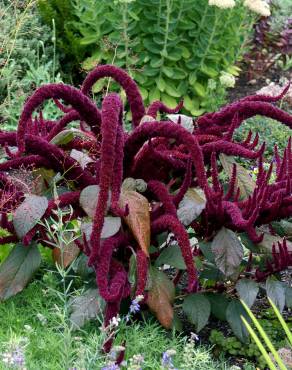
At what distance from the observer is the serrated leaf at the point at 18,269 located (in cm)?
243

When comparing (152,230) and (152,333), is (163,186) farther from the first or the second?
(152,333)

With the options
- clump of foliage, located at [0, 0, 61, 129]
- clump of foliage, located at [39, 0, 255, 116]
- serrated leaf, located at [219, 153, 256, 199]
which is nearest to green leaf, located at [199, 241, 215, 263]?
serrated leaf, located at [219, 153, 256, 199]

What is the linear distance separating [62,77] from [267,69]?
2.50 m

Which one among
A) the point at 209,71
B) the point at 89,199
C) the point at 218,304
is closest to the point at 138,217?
the point at 89,199

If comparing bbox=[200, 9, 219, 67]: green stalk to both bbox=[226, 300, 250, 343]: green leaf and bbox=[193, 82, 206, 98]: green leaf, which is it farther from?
bbox=[226, 300, 250, 343]: green leaf

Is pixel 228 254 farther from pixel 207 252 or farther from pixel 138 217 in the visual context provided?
pixel 138 217

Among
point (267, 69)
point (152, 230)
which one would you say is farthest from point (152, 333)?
point (267, 69)

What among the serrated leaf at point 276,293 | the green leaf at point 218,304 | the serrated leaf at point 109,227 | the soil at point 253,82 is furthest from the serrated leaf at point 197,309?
the soil at point 253,82

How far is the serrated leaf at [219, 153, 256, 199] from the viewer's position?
8.48 ft

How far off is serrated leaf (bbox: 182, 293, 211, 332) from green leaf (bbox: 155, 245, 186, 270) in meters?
0.17

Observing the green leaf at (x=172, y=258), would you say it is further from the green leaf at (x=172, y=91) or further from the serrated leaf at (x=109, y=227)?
the green leaf at (x=172, y=91)

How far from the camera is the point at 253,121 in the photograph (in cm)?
618

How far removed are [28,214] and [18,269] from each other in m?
0.22

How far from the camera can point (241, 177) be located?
2.64 m
